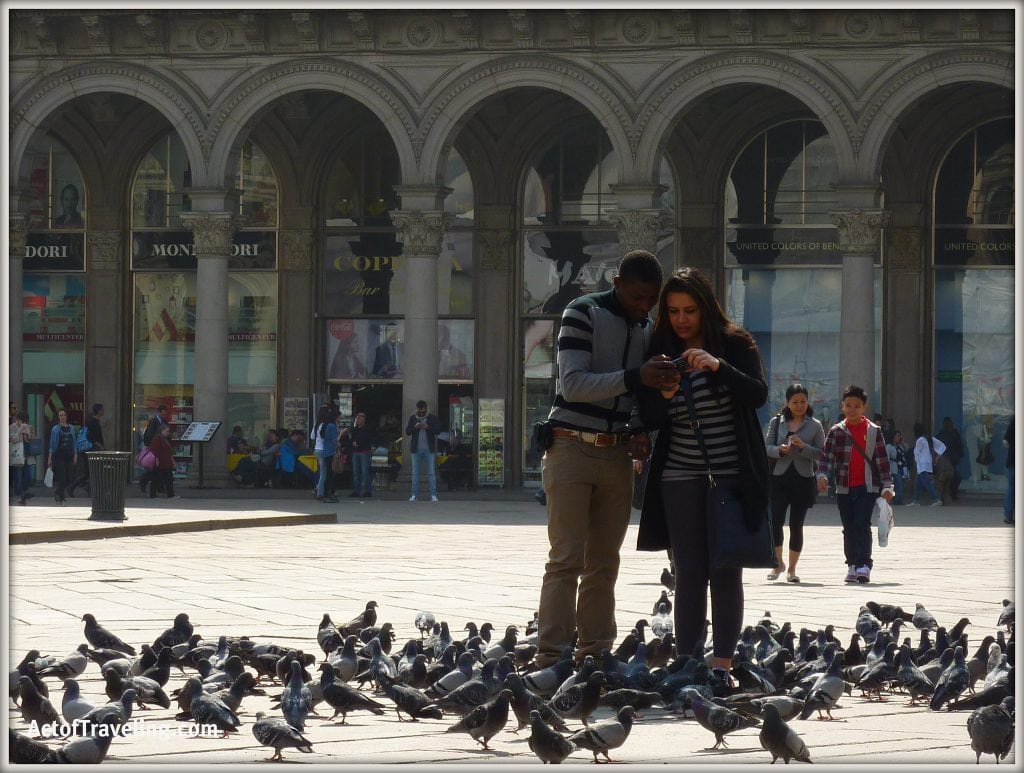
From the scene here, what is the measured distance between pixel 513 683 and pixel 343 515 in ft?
55.3

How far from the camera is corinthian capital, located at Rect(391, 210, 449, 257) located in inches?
1084

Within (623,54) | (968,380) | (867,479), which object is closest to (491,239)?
(623,54)

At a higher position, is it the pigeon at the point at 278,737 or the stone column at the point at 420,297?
the stone column at the point at 420,297

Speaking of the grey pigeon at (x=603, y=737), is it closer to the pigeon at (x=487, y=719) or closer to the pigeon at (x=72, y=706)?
the pigeon at (x=487, y=719)

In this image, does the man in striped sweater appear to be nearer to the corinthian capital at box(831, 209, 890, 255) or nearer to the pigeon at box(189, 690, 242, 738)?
the pigeon at box(189, 690, 242, 738)

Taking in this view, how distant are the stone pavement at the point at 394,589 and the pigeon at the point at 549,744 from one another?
211 mm

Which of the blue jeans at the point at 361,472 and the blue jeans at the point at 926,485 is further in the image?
the blue jeans at the point at 361,472

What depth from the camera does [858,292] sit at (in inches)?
1046

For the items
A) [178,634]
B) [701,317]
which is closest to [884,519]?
[701,317]

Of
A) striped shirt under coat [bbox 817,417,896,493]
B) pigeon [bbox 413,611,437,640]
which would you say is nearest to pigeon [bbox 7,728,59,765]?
pigeon [bbox 413,611,437,640]

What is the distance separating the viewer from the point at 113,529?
18.1m

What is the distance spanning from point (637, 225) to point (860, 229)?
3206 mm

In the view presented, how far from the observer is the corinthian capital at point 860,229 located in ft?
86.5

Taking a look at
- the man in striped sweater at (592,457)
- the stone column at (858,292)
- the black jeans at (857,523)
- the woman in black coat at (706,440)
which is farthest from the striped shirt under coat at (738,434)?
the stone column at (858,292)
